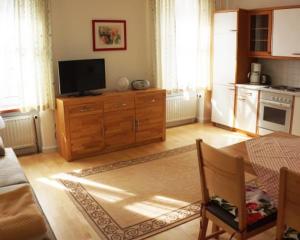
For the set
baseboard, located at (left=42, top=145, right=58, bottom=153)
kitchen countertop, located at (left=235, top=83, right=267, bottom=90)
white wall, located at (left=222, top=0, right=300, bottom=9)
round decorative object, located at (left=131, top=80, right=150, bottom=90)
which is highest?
white wall, located at (left=222, top=0, right=300, bottom=9)

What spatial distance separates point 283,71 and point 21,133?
13.0 ft

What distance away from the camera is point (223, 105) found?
5.52 m

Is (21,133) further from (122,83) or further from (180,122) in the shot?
(180,122)

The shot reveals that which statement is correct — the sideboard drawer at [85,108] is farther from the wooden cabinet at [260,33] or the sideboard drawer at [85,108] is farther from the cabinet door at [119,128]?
the wooden cabinet at [260,33]

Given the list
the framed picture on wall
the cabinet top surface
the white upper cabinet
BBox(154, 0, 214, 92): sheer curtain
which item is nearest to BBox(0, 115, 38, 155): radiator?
the cabinet top surface

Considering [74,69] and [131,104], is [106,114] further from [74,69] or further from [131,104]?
[74,69]

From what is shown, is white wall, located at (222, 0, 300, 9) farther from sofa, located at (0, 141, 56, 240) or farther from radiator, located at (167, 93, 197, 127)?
sofa, located at (0, 141, 56, 240)

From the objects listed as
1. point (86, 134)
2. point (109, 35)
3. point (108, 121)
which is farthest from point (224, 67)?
point (86, 134)

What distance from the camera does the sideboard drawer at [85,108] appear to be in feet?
13.5

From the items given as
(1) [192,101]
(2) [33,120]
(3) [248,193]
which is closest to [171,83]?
(1) [192,101]

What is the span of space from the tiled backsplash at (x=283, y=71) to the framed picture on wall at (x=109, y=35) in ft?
7.63

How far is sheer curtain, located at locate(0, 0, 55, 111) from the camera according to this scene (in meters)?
3.97

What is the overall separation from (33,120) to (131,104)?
4.46ft

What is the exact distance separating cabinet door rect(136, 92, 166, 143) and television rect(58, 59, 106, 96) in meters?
0.63
